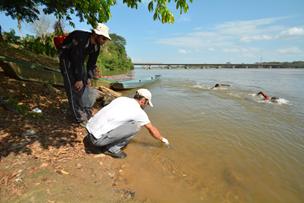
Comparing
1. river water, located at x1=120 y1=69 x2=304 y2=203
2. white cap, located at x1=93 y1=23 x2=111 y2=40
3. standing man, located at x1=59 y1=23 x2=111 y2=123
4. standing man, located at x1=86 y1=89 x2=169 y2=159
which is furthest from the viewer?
standing man, located at x1=59 y1=23 x2=111 y2=123

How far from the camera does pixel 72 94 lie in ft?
13.8

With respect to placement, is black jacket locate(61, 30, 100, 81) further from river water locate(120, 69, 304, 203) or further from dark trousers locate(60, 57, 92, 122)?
river water locate(120, 69, 304, 203)

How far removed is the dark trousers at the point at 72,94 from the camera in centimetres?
399

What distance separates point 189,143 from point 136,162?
5.02 feet

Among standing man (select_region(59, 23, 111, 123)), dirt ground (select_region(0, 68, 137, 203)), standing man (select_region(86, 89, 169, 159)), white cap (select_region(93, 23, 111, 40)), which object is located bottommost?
dirt ground (select_region(0, 68, 137, 203))

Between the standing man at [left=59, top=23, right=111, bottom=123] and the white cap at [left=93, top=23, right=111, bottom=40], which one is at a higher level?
the white cap at [left=93, top=23, right=111, bottom=40]

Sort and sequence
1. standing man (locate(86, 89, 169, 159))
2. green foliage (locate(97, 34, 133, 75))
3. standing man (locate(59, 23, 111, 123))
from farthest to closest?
green foliage (locate(97, 34, 133, 75)), standing man (locate(59, 23, 111, 123)), standing man (locate(86, 89, 169, 159))

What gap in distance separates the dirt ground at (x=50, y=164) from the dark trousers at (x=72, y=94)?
242 millimetres

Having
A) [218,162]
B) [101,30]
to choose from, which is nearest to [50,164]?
[101,30]

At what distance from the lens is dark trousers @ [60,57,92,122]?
399 cm

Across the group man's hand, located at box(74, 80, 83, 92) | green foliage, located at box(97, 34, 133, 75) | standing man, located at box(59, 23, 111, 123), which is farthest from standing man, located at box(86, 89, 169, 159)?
green foliage, located at box(97, 34, 133, 75)

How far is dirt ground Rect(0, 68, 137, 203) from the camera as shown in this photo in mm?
2422

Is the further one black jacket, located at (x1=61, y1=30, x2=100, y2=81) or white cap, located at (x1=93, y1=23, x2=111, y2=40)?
black jacket, located at (x1=61, y1=30, x2=100, y2=81)

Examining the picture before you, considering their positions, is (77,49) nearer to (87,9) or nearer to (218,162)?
(87,9)
